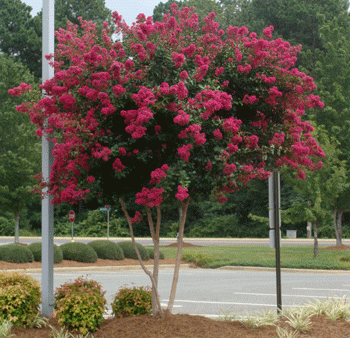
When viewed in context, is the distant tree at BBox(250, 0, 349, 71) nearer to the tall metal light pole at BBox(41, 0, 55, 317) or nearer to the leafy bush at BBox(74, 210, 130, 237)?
the leafy bush at BBox(74, 210, 130, 237)

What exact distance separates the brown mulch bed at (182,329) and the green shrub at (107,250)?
1498 cm

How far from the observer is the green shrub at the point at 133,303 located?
23.7ft

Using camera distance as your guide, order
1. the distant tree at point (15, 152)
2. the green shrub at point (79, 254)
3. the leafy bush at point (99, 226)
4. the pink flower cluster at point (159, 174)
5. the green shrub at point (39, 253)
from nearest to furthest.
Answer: the pink flower cluster at point (159, 174)
the green shrub at point (39, 253)
the green shrub at point (79, 254)
the distant tree at point (15, 152)
the leafy bush at point (99, 226)

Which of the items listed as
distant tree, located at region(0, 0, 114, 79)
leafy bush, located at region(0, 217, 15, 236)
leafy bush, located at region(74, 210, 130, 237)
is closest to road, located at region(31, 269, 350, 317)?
leafy bush, located at region(74, 210, 130, 237)

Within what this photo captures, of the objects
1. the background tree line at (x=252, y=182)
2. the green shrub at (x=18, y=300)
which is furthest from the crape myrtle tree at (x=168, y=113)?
the background tree line at (x=252, y=182)

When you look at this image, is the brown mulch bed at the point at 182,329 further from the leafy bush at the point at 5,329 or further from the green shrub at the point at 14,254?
the green shrub at the point at 14,254

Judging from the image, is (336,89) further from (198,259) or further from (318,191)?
(198,259)

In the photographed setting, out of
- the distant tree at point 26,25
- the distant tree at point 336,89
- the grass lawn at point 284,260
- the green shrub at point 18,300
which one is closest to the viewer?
the green shrub at point 18,300

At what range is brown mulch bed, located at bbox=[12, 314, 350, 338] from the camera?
6301 mm

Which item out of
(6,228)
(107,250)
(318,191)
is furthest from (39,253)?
(6,228)

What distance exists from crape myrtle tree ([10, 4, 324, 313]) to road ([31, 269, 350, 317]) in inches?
136

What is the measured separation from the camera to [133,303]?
7297 mm

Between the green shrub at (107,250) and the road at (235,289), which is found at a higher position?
the green shrub at (107,250)

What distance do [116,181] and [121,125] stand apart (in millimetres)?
693
